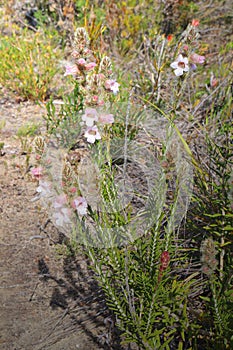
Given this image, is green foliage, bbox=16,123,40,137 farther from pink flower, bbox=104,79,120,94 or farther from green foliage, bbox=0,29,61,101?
pink flower, bbox=104,79,120,94

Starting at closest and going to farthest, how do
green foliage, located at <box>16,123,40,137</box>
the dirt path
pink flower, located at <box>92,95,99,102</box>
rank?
pink flower, located at <box>92,95,99,102</box> → the dirt path → green foliage, located at <box>16,123,40,137</box>

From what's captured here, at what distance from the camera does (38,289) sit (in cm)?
207

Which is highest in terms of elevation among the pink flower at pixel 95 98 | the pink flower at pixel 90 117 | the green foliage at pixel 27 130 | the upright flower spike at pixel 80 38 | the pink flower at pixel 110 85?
the upright flower spike at pixel 80 38

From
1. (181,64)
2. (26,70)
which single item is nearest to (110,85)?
(181,64)

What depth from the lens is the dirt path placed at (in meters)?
1.81

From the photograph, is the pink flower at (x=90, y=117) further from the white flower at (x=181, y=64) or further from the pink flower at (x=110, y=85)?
the white flower at (x=181, y=64)

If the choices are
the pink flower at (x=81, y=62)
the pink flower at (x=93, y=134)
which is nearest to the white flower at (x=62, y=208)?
the pink flower at (x=93, y=134)

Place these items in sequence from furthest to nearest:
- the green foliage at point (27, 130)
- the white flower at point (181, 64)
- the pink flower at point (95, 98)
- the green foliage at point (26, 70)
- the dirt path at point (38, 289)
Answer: the green foliage at point (26, 70), the green foliage at point (27, 130), the dirt path at point (38, 289), the white flower at point (181, 64), the pink flower at point (95, 98)

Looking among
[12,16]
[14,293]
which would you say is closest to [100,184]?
[14,293]

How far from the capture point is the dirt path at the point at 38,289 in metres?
1.81

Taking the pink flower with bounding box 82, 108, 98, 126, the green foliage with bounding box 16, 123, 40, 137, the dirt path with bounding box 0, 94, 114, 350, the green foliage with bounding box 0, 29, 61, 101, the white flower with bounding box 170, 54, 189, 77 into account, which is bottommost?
the dirt path with bounding box 0, 94, 114, 350

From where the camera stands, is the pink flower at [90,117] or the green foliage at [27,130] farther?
the green foliage at [27,130]

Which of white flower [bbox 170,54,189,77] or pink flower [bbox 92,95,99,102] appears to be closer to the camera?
pink flower [bbox 92,95,99,102]

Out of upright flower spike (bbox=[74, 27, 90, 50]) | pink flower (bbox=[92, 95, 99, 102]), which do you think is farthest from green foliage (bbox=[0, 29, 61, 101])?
pink flower (bbox=[92, 95, 99, 102])
